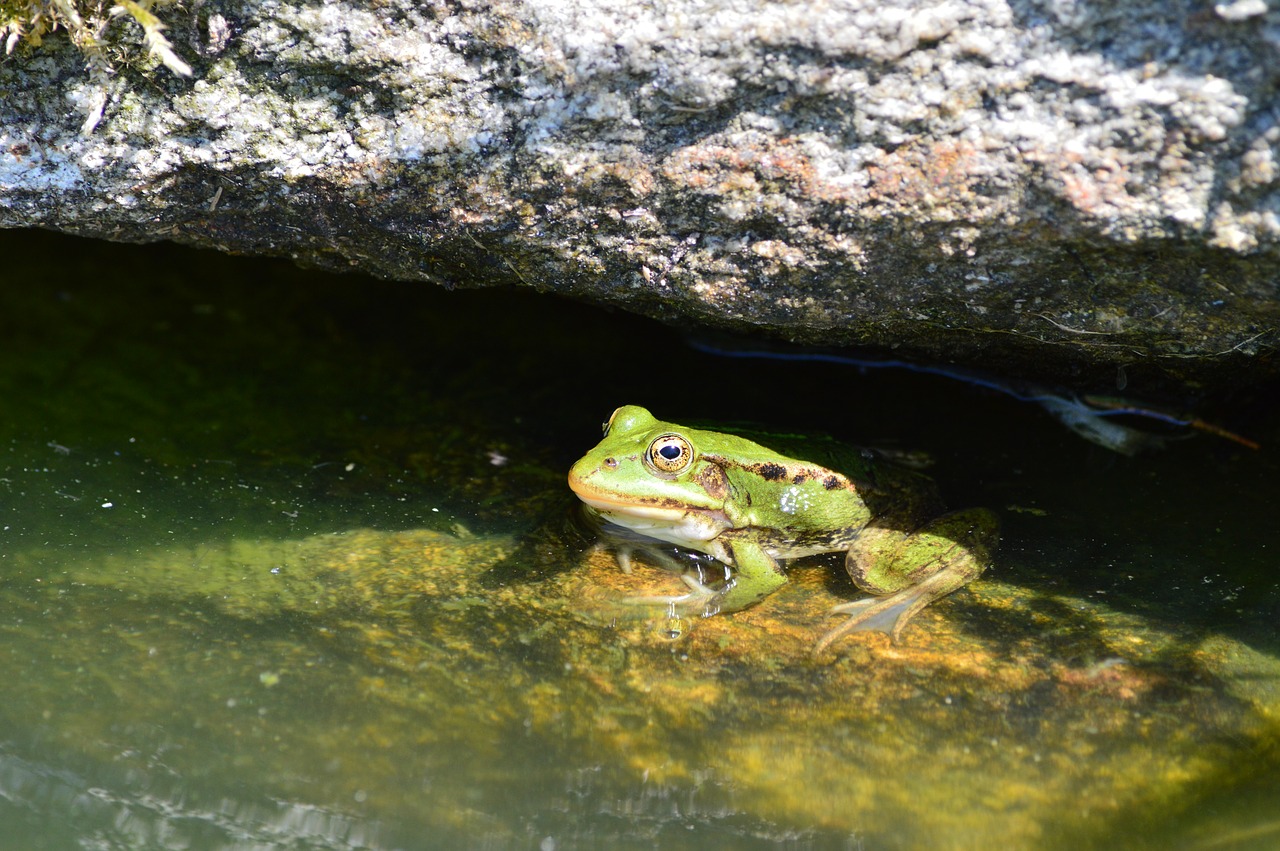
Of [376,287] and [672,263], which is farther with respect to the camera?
[376,287]

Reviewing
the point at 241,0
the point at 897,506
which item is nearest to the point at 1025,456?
the point at 897,506

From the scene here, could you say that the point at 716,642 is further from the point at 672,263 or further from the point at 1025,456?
the point at 1025,456

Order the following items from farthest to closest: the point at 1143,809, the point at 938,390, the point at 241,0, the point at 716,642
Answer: the point at 938,390 < the point at 716,642 < the point at 241,0 < the point at 1143,809

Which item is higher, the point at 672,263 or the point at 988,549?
the point at 672,263

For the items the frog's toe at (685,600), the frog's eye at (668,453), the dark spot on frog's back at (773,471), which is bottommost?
the frog's toe at (685,600)

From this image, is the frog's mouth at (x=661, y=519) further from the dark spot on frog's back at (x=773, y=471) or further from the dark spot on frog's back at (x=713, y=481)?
the dark spot on frog's back at (x=773, y=471)

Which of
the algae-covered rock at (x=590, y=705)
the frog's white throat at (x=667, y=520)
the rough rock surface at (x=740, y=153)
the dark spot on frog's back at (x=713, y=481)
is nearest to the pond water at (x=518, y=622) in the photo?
the algae-covered rock at (x=590, y=705)
